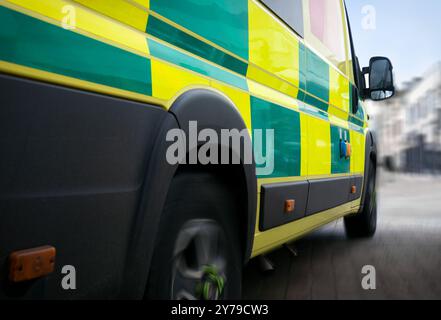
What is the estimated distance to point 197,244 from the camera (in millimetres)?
1733

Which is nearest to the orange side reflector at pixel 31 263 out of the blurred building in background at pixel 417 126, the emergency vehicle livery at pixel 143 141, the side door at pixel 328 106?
the emergency vehicle livery at pixel 143 141

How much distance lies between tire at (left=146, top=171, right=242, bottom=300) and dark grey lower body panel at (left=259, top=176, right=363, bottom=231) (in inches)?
10.4

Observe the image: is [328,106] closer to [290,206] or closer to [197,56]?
[290,206]

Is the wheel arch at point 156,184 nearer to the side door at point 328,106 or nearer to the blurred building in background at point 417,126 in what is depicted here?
the side door at point 328,106

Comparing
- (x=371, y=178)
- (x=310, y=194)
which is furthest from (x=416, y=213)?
(x=310, y=194)

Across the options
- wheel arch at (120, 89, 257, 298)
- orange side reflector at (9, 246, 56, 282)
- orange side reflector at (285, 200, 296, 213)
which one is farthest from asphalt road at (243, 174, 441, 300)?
orange side reflector at (9, 246, 56, 282)

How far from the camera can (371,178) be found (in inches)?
188

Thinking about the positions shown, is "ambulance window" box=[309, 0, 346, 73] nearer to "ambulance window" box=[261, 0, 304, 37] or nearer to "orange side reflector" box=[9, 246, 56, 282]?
"ambulance window" box=[261, 0, 304, 37]

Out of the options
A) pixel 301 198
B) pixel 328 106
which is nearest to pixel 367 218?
pixel 328 106

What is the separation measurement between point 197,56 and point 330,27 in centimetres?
201

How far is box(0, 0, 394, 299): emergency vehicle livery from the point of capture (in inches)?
40.4

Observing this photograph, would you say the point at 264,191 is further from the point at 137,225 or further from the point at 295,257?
the point at 295,257
